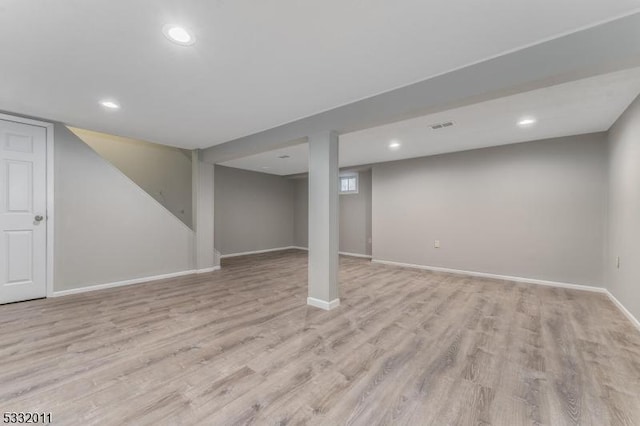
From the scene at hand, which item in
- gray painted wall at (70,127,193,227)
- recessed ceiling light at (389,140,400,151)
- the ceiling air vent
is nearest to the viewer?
the ceiling air vent

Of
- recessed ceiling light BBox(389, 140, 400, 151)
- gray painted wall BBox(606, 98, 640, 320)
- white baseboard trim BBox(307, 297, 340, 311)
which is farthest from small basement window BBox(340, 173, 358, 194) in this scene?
gray painted wall BBox(606, 98, 640, 320)

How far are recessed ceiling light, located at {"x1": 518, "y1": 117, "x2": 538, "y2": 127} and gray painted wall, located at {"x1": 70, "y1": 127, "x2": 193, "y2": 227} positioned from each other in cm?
608

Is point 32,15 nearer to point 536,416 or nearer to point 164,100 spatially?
point 164,100

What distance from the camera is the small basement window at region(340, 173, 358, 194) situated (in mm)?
7186

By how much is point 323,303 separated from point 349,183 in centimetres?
465

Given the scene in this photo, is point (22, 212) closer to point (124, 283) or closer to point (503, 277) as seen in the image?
point (124, 283)

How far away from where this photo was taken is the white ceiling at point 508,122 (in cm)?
254

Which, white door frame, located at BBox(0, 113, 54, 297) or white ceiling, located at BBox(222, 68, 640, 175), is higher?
white ceiling, located at BBox(222, 68, 640, 175)

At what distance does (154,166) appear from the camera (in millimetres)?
5578

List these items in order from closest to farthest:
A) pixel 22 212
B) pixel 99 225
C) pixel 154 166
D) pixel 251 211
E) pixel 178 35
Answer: pixel 178 35 < pixel 22 212 < pixel 99 225 < pixel 154 166 < pixel 251 211

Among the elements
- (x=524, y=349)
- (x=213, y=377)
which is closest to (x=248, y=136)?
(x=213, y=377)

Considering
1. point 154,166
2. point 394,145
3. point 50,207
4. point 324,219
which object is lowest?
point 324,219

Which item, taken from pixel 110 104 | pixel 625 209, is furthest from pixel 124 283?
pixel 625 209

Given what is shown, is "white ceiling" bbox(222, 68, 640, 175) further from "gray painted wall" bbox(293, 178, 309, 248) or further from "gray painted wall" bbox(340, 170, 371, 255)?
"gray painted wall" bbox(293, 178, 309, 248)
